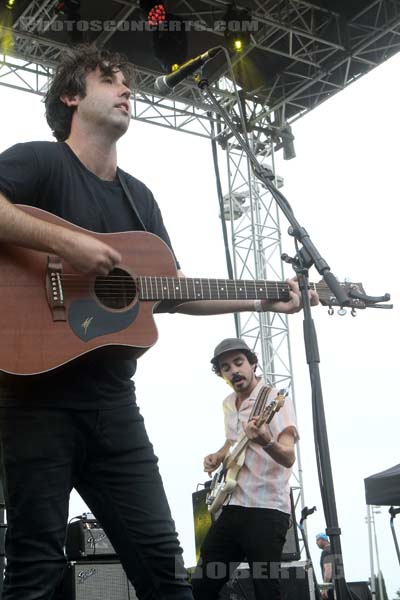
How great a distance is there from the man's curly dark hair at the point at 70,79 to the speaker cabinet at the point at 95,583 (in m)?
3.39

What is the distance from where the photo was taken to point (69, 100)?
2.95 metres

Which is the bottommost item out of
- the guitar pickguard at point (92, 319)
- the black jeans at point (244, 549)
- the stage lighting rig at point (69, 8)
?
the black jeans at point (244, 549)

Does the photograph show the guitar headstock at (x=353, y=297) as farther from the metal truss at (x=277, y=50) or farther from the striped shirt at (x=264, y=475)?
the metal truss at (x=277, y=50)

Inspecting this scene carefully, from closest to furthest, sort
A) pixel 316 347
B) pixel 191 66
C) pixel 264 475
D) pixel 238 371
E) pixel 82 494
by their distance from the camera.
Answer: pixel 82 494 < pixel 316 347 < pixel 191 66 < pixel 264 475 < pixel 238 371

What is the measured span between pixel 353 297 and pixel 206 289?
557mm

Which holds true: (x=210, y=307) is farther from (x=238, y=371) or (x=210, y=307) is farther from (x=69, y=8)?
(x=69, y=8)

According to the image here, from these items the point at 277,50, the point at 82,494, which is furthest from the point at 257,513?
the point at 277,50

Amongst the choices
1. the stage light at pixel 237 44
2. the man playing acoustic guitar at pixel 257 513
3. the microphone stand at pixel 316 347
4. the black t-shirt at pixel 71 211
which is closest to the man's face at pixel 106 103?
the black t-shirt at pixel 71 211

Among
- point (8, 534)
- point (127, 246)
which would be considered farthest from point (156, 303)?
point (8, 534)

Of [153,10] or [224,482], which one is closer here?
[224,482]

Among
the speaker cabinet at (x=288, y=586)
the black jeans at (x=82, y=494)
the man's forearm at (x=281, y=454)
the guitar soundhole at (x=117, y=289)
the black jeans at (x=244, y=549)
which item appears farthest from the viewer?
the speaker cabinet at (x=288, y=586)

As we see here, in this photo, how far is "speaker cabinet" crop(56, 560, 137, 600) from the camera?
208 inches

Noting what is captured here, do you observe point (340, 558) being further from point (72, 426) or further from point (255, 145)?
point (255, 145)

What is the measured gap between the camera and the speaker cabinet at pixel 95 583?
529cm
